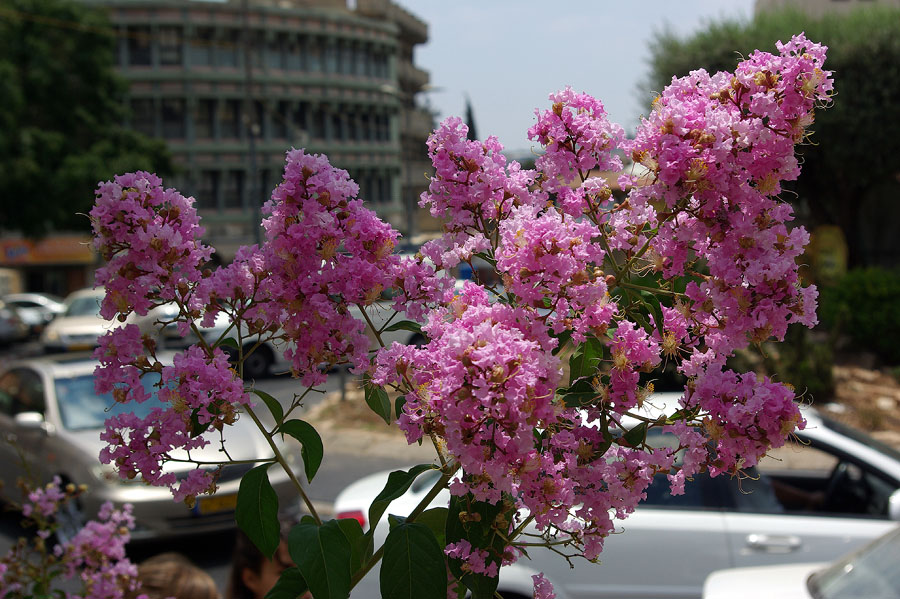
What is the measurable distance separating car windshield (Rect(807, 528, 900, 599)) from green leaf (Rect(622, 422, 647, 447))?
3328 millimetres

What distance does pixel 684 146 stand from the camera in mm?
1113

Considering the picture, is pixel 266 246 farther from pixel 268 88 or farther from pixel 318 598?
pixel 268 88

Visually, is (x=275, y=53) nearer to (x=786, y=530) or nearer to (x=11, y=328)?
(x=11, y=328)

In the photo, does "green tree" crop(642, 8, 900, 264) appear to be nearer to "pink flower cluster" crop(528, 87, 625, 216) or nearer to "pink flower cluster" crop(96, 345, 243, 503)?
"pink flower cluster" crop(528, 87, 625, 216)

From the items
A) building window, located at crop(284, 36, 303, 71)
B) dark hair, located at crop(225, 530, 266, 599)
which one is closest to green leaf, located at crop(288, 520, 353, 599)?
dark hair, located at crop(225, 530, 266, 599)

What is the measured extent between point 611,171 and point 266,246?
54 cm

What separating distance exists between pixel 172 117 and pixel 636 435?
51.8 metres

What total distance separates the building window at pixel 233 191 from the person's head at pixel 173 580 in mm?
47305

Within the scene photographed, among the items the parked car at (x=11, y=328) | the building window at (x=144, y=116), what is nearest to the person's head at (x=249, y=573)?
the parked car at (x=11, y=328)

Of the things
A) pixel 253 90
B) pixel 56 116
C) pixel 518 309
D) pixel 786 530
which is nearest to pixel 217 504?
pixel 786 530

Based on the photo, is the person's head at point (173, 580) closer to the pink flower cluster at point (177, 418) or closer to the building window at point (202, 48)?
the pink flower cluster at point (177, 418)

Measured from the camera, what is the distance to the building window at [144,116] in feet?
161

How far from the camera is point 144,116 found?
1935 inches

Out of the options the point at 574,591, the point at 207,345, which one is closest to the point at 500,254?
the point at 207,345
